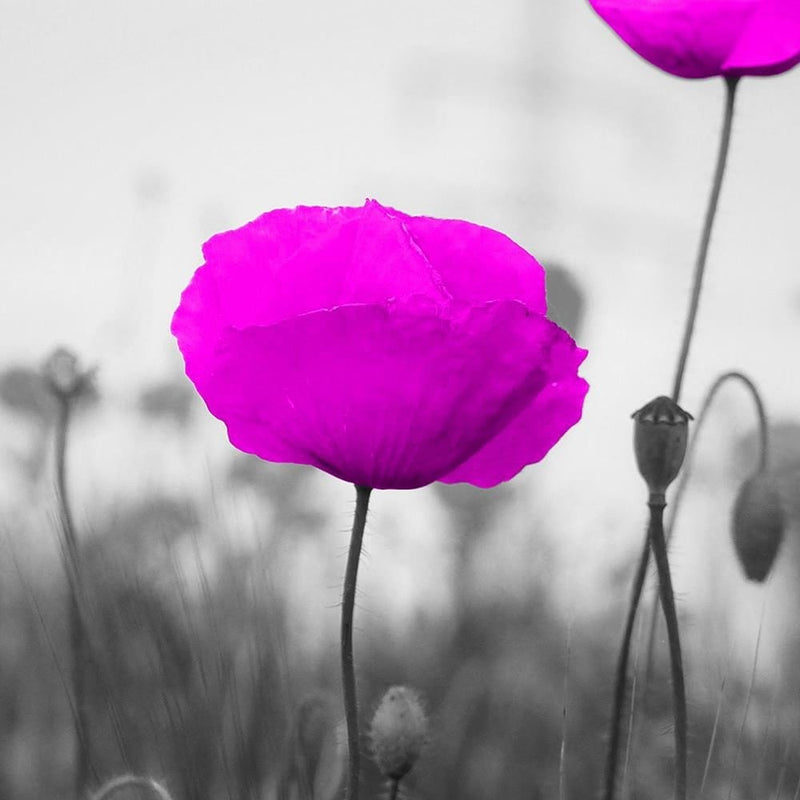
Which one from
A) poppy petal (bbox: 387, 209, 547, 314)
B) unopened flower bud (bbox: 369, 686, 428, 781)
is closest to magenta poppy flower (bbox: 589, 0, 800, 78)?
poppy petal (bbox: 387, 209, 547, 314)

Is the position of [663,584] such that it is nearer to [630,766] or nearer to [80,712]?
[630,766]

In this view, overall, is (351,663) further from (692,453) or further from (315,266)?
(692,453)

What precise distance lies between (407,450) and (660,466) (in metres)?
0.07

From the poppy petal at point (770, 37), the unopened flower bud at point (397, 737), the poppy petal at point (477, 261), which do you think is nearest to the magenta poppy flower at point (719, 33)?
the poppy petal at point (770, 37)

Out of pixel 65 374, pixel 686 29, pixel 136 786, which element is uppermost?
pixel 686 29

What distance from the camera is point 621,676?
17.4 inches

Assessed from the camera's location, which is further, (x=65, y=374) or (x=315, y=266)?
(x=65, y=374)

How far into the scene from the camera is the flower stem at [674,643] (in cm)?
35

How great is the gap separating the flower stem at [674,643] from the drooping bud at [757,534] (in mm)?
183

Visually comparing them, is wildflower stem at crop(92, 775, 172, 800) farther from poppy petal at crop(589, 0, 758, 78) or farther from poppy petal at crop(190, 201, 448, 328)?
poppy petal at crop(589, 0, 758, 78)

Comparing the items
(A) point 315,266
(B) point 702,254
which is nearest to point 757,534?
(B) point 702,254

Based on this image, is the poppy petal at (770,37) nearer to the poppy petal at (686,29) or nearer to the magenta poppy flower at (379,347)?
the poppy petal at (686,29)

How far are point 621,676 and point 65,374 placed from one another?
281 millimetres

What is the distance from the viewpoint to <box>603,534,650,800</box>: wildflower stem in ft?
1.39
